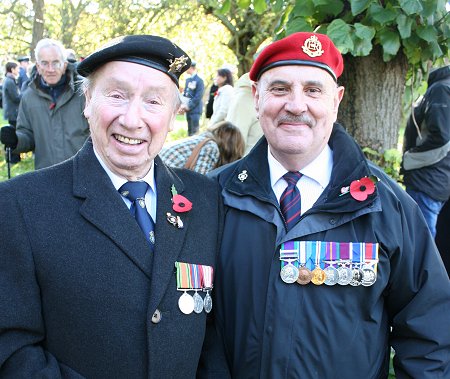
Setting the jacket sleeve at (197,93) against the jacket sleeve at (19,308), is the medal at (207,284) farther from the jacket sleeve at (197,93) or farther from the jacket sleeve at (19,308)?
the jacket sleeve at (197,93)

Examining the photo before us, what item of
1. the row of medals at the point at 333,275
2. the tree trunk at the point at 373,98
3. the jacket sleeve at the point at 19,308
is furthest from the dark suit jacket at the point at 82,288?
the tree trunk at the point at 373,98

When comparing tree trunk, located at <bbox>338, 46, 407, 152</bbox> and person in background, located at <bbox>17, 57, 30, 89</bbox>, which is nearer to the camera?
tree trunk, located at <bbox>338, 46, 407, 152</bbox>

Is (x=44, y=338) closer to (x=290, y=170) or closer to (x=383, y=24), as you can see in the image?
(x=290, y=170)

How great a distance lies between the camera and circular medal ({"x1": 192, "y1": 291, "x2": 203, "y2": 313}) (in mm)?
1919

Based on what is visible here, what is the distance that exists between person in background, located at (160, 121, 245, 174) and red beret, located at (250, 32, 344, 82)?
180 centimetres

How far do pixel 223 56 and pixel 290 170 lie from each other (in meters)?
15.4

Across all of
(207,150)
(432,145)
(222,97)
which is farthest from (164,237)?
(222,97)

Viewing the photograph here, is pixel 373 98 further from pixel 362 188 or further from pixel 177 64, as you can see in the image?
pixel 177 64

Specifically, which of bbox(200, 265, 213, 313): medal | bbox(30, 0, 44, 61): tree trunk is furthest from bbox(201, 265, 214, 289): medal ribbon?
bbox(30, 0, 44, 61): tree trunk

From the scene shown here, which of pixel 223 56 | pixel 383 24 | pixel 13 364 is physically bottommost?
pixel 13 364

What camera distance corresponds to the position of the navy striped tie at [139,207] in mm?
1915

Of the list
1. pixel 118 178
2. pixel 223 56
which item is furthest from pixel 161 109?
pixel 223 56

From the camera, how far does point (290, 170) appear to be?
7.23 feet

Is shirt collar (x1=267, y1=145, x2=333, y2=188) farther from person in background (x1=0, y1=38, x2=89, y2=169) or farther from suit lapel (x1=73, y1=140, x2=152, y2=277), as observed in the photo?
person in background (x1=0, y1=38, x2=89, y2=169)
